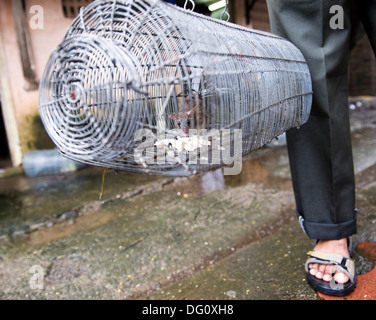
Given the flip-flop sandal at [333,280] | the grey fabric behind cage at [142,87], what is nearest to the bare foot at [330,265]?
the flip-flop sandal at [333,280]

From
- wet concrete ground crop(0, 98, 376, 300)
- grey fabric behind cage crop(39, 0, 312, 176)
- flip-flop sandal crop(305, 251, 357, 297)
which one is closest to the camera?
grey fabric behind cage crop(39, 0, 312, 176)

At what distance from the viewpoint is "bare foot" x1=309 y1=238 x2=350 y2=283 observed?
1288 mm

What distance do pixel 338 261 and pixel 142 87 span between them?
1.11 meters

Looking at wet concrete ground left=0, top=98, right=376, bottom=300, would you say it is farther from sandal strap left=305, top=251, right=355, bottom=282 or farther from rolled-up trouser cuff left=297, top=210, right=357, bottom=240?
rolled-up trouser cuff left=297, top=210, right=357, bottom=240

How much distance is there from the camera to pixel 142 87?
2.36 feet

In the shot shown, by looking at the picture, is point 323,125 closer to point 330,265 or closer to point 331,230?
point 331,230

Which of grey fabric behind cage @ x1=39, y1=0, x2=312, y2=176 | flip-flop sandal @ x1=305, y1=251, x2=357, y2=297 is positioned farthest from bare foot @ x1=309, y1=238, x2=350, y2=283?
grey fabric behind cage @ x1=39, y1=0, x2=312, y2=176

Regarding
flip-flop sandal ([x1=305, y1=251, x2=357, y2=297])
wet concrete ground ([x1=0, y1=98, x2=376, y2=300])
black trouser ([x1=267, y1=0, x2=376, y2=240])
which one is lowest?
wet concrete ground ([x1=0, y1=98, x2=376, y2=300])

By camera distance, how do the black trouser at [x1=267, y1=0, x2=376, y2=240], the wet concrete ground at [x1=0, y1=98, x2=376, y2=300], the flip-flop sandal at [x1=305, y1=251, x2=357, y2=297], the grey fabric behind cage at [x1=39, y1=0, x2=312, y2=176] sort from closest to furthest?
the grey fabric behind cage at [x1=39, y1=0, x2=312, y2=176]
the black trouser at [x1=267, y1=0, x2=376, y2=240]
the flip-flop sandal at [x1=305, y1=251, x2=357, y2=297]
the wet concrete ground at [x1=0, y1=98, x2=376, y2=300]

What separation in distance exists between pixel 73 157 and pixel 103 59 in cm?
26

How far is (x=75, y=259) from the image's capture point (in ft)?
5.70

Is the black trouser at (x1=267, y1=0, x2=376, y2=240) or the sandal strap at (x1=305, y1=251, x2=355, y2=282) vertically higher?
the black trouser at (x1=267, y1=0, x2=376, y2=240)

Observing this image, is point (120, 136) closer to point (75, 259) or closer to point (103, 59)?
point (103, 59)

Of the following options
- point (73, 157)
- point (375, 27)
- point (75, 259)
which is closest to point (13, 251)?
point (75, 259)
